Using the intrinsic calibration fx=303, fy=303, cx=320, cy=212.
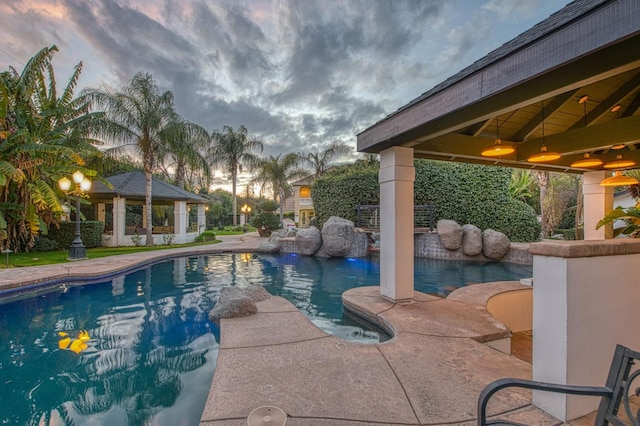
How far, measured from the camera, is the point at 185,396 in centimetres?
334

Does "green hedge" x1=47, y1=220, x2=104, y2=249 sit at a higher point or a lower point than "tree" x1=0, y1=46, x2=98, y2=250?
lower

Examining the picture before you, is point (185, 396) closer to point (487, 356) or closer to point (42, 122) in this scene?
point (487, 356)

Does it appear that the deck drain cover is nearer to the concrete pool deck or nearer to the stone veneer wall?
the concrete pool deck

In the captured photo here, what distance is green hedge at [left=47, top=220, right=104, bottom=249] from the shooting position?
48.9ft

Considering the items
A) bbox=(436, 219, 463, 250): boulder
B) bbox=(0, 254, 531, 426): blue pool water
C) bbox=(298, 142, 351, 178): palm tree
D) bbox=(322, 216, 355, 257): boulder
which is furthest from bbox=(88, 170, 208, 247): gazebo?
bbox=(436, 219, 463, 250): boulder

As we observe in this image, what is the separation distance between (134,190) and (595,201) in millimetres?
20333

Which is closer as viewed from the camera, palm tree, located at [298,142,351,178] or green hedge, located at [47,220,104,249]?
green hedge, located at [47,220,104,249]

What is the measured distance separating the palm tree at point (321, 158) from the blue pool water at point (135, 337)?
55.9ft

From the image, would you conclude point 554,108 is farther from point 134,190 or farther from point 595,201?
point 134,190

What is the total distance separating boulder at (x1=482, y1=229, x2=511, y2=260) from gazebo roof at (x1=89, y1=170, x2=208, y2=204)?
16699 mm

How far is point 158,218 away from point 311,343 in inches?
1045

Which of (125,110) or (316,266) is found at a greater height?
(125,110)

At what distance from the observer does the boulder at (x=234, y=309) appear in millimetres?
4996

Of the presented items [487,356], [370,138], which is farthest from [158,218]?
[487,356]
